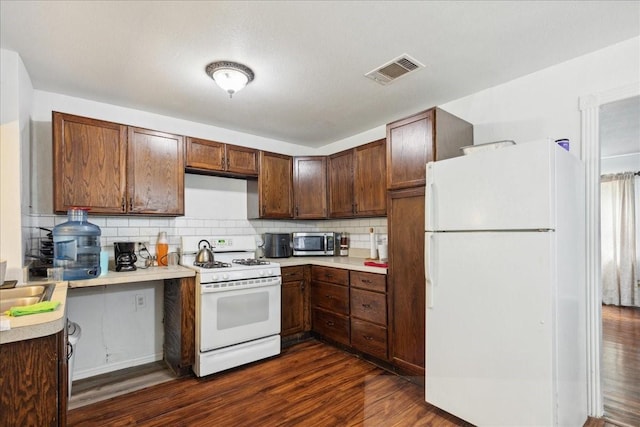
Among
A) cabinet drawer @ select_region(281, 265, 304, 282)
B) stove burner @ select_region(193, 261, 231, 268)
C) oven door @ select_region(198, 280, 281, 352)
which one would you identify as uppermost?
stove burner @ select_region(193, 261, 231, 268)

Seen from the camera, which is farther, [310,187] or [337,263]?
[310,187]

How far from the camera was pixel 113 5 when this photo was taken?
1.66 meters

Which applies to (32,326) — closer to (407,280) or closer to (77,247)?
(77,247)

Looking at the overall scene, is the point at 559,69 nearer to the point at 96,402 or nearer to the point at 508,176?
the point at 508,176

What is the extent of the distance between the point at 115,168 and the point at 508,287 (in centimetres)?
306

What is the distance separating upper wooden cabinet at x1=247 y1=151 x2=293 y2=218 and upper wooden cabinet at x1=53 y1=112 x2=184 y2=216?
2.89ft

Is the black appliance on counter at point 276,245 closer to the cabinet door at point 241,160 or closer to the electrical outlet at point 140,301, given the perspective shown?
the cabinet door at point 241,160

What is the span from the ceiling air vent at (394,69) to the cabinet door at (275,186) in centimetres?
166

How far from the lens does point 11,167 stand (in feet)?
6.86

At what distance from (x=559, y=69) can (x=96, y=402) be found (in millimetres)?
4126

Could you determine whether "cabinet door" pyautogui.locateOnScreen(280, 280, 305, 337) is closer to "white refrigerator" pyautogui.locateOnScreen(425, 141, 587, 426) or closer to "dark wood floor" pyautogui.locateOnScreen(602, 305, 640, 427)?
"white refrigerator" pyautogui.locateOnScreen(425, 141, 587, 426)

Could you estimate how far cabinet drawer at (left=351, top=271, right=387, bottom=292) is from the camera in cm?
280

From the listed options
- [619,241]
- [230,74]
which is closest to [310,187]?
[230,74]

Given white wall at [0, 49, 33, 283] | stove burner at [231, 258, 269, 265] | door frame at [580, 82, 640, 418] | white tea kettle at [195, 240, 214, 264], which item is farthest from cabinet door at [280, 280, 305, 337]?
door frame at [580, 82, 640, 418]
